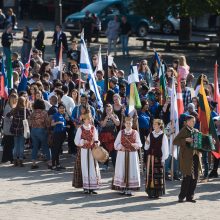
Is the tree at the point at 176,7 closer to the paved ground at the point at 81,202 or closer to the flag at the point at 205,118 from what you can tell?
the flag at the point at 205,118

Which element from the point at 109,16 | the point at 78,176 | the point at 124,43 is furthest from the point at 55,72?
the point at 109,16

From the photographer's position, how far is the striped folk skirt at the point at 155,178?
1717cm

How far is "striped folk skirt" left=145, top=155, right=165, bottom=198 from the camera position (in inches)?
676

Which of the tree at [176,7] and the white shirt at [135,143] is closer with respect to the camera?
A: the white shirt at [135,143]

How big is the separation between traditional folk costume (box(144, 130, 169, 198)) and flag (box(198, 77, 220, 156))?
5.89 ft

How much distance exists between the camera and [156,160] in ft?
56.6

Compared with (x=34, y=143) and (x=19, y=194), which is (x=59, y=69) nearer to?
(x=34, y=143)

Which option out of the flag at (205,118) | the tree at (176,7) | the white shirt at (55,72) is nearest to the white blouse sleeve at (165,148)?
the flag at (205,118)

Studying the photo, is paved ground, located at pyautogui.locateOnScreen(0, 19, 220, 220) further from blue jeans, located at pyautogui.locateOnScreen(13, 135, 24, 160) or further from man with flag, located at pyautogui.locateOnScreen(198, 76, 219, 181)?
man with flag, located at pyautogui.locateOnScreen(198, 76, 219, 181)

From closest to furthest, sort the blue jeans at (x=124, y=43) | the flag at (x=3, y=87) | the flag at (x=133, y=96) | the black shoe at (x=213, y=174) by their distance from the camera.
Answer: the flag at (x=133, y=96) < the black shoe at (x=213, y=174) < the flag at (x=3, y=87) < the blue jeans at (x=124, y=43)

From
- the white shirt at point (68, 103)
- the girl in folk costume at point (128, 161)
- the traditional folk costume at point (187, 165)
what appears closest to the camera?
the traditional folk costume at point (187, 165)

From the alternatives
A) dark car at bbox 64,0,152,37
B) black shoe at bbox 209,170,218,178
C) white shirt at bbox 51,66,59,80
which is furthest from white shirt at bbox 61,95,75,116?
dark car at bbox 64,0,152,37

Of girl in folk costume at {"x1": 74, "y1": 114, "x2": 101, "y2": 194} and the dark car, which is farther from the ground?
the dark car

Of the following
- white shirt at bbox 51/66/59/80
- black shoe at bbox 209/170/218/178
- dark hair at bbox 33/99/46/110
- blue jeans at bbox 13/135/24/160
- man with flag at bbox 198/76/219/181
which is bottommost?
black shoe at bbox 209/170/218/178
